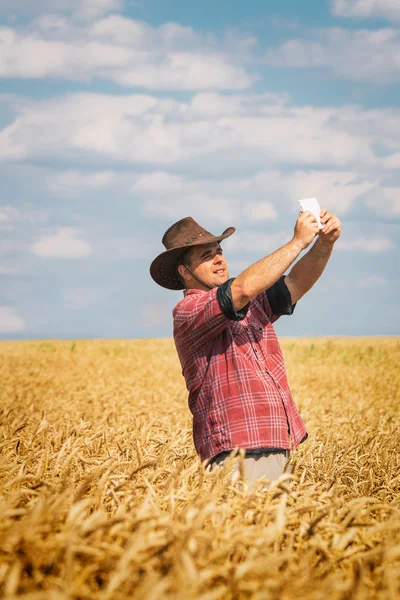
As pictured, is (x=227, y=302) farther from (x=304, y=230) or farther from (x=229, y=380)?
(x=304, y=230)

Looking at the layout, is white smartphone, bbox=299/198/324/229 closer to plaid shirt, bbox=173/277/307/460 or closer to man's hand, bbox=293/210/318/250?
man's hand, bbox=293/210/318/250

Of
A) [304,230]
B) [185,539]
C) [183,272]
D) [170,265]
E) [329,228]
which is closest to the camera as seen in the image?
[185,539]

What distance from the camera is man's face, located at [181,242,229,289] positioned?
17.6ft

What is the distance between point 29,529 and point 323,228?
3.21 meters

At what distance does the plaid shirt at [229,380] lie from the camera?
476 centimetres

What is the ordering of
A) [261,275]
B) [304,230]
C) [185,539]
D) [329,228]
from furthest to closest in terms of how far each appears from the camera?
1. [329,228]
2. [304,230]
3. [261,275]
4. [185,539]

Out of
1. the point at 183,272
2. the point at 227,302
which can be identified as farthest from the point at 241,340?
the point at 183,272

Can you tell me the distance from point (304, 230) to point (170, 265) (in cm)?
133

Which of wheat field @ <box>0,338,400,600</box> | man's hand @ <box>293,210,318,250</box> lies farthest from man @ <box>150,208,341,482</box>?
wheat field @ <box>0,338,400,600</box>

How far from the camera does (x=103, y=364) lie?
64.6ft

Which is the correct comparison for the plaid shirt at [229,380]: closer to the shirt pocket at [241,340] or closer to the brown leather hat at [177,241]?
the shirt pocket at [241,340]

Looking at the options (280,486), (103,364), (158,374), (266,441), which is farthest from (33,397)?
(280,486)

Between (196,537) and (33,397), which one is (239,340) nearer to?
(196,537)

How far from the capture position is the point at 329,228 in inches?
204
